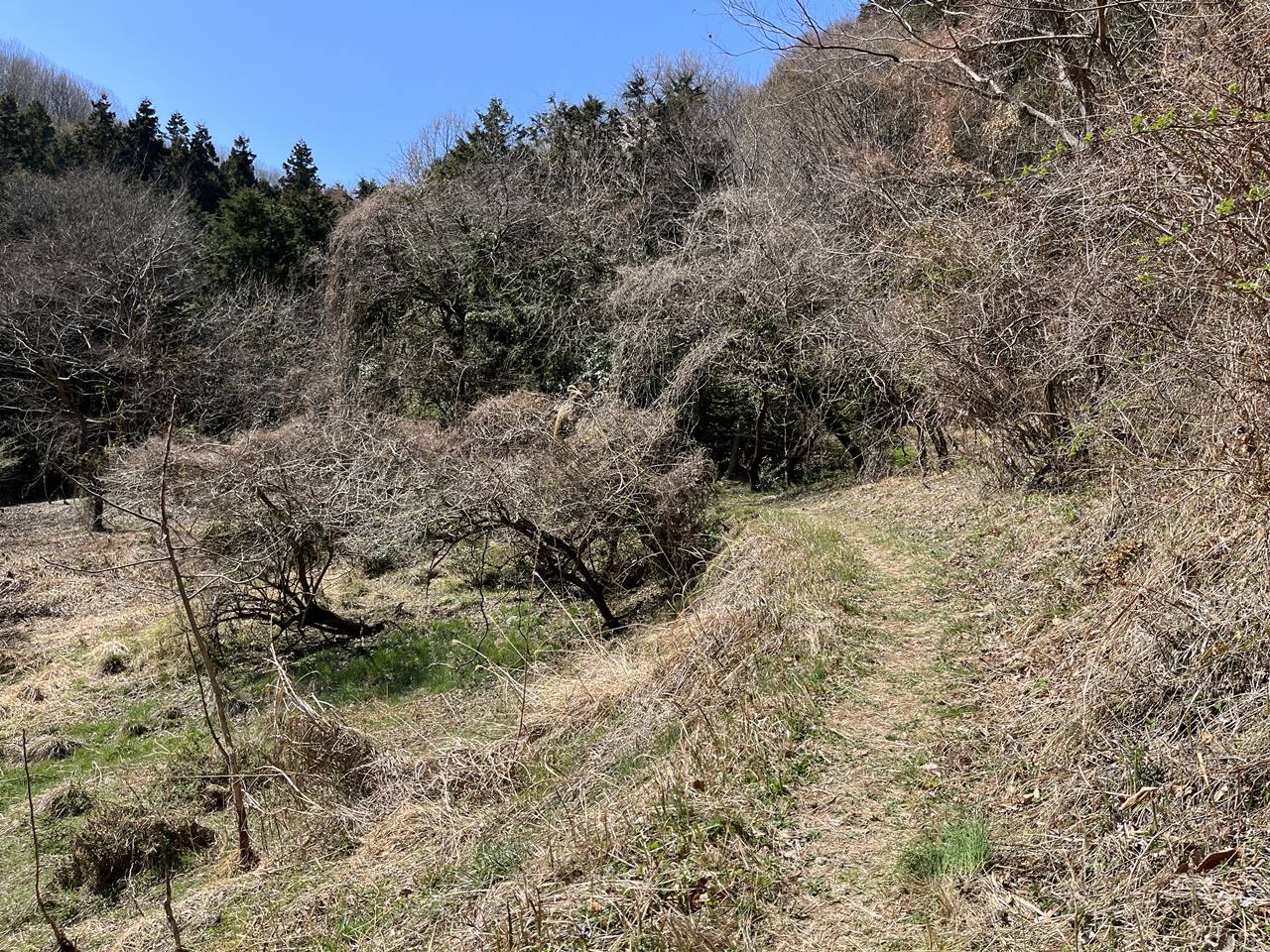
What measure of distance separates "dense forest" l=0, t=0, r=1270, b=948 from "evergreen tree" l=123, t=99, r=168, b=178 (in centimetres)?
826

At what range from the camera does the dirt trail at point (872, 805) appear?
11.3 ft

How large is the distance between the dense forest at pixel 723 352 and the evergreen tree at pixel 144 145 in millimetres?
8263

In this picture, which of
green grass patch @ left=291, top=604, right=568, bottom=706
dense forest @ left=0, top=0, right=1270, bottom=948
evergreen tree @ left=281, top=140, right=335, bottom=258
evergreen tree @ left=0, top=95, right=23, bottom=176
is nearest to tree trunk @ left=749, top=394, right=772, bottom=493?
dense forest @ left=0, top=0, right=1270, bottom=948

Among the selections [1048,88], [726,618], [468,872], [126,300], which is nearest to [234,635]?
[726,618]

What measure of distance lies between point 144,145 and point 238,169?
4277mm

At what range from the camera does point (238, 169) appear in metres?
44.1

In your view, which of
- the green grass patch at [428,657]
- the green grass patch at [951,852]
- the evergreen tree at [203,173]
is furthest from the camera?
the evergreen tree at [203,173]

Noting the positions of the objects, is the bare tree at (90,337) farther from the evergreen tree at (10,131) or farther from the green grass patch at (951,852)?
the green grass patch at (951,852)

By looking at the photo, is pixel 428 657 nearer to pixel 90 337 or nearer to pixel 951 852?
pixel 951 852

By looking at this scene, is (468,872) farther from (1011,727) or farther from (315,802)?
(1011,727)

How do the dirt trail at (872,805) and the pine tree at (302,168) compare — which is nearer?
the dirt trail at (872,805)

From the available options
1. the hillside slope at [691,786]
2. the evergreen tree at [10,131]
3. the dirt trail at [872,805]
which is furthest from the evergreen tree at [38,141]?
the dirt trail at [872,805]

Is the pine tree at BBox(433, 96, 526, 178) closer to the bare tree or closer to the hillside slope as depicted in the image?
the bare tree

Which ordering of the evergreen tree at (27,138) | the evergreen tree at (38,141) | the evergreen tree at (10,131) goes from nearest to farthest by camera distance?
1. the evergreen tree at (10,131)
2. the evergreen tree at (27,138)
3. the evergreen tree at (38,141)
